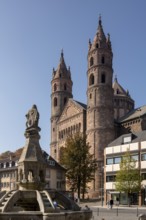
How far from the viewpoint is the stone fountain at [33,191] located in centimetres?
2062

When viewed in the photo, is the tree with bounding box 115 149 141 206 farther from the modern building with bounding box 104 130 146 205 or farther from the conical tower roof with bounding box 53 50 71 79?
the conical tower roof with bounding box 53 50 71 79

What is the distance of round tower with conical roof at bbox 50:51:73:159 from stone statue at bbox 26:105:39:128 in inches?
2911

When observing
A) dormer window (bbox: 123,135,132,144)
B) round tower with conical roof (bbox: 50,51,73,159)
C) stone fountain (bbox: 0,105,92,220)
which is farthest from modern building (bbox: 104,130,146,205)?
stone fountain (bbox: 0,105,92,220)

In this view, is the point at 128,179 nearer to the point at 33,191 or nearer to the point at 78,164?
the point at 78,164

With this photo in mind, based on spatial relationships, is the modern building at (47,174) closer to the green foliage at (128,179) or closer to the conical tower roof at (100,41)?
the green foliage at (128,179)

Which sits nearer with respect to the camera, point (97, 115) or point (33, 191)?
point (33, 191)

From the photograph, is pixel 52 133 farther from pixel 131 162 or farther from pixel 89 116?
pixel 131 162

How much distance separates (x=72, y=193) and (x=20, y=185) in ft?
164

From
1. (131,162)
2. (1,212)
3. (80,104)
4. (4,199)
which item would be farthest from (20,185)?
(80,104)

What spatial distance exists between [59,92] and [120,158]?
4076 centimetres

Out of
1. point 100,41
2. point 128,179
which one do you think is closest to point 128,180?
point 128,179

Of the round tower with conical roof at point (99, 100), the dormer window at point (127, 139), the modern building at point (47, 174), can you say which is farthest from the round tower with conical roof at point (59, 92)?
the dormer window at point (127, 139)

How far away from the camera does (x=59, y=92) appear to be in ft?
336

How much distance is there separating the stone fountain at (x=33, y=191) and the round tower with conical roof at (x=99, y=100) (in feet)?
171
